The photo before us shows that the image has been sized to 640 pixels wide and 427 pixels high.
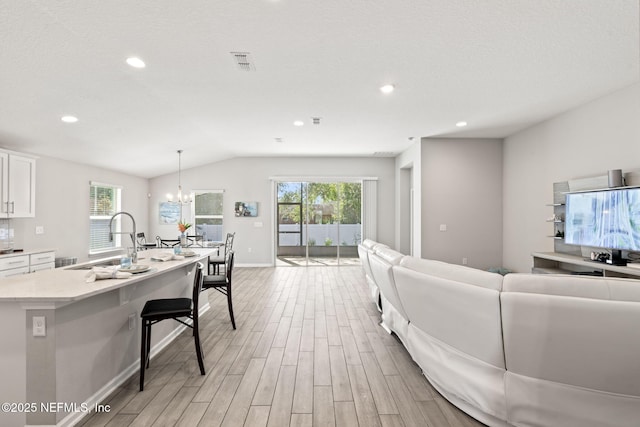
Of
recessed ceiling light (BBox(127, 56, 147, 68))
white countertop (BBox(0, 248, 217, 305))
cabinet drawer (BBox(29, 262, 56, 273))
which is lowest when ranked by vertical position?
cabinet drawer (BBox(29, 262, 56, 273))

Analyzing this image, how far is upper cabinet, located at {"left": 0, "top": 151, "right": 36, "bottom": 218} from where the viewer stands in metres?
4.40

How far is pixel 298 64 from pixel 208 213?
6410mm

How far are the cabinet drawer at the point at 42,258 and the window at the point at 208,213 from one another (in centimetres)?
386

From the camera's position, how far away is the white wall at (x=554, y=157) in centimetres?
383

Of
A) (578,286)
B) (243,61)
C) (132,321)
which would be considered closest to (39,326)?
(132,321)

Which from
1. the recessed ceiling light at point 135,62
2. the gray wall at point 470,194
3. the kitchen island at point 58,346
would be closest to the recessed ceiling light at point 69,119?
the recessed ceiling light at point 135,62

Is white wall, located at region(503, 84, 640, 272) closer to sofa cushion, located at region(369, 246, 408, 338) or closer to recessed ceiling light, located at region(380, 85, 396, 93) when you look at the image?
recessed ceiling light, located at region(380, 85, 396, 93)

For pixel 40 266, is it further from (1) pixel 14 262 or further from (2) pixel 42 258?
(1) pixel 14 262

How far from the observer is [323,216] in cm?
866

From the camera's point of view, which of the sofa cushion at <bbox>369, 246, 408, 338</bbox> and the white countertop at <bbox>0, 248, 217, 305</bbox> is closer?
the white countertop at <bbox>0, 248, 217, 305</bbox>

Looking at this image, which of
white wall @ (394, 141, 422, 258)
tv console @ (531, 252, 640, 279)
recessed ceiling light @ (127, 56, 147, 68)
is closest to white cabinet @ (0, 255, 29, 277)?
recessed ceiling light @ (127, 56, 147, 68)

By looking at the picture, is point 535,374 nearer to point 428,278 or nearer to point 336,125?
point 428,278

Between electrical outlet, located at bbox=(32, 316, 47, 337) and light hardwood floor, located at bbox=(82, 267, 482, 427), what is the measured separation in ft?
2.22

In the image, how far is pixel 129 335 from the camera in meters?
2.71
